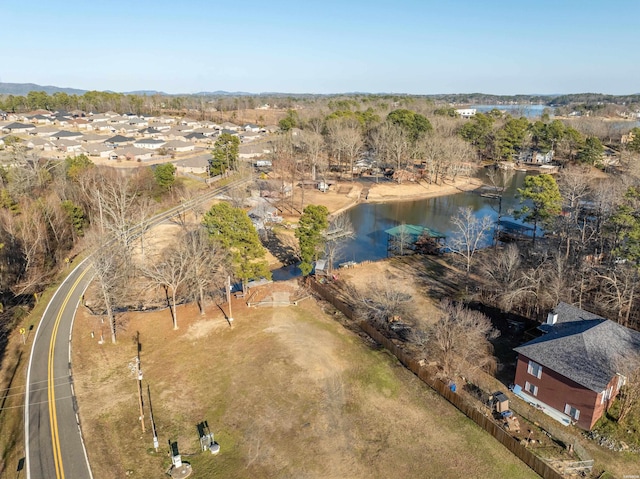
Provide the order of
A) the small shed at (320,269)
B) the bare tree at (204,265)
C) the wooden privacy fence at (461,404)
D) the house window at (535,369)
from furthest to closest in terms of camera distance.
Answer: the small shed at (320,269)
the bare tree at (204,265)
the house window at (535,369)
the wooden privacy fence at (461,404)

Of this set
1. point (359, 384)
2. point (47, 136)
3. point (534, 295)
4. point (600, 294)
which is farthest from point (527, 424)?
point (47, 136)

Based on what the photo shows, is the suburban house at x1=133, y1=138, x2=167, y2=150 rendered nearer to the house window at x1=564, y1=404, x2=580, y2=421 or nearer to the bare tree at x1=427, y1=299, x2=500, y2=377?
the bare tree at x1=427, y1=299, x2=500, y2=377

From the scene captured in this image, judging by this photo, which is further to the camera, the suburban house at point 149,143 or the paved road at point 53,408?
the suburban house at point 149,143

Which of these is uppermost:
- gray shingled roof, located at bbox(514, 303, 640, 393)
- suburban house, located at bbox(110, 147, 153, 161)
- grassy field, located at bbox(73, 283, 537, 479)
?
suburban house, located at bbox(110, 147, 153, 161)

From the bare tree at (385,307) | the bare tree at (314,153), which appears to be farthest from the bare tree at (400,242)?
the bare tree at (314,153)

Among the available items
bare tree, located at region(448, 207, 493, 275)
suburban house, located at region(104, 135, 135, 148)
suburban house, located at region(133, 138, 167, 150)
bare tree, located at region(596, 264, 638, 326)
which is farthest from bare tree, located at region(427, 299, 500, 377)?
suburban house, located at region(104, 135, 135, 148)

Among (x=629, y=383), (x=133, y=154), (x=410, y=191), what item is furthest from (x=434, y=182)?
(x=133, y=154)

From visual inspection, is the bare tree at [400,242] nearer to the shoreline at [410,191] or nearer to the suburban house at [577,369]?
the shoreline at [410,191]
